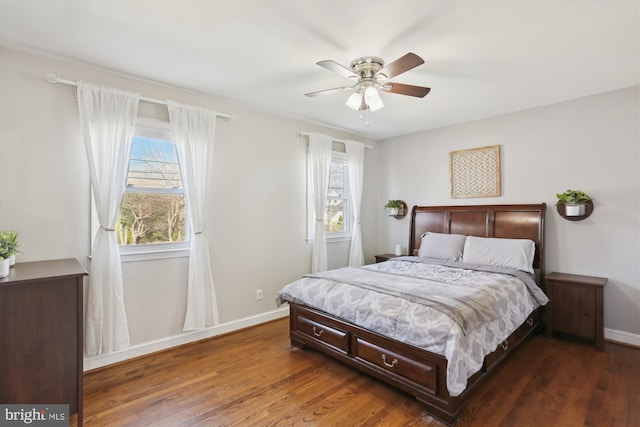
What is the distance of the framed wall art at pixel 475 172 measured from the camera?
398 cm

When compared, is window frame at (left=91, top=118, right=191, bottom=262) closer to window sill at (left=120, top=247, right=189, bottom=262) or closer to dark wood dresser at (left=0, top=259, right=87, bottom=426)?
window sill at (left=120, top=247, right=189, bottom=262)

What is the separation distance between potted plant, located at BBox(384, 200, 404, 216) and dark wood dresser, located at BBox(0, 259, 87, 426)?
3963 mm

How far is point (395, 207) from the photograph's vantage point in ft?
15.9

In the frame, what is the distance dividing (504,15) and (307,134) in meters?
2.58

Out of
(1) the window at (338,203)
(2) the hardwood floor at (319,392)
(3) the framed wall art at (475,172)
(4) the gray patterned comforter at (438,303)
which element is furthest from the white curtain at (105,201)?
(3) the framed wall art at (475,172)

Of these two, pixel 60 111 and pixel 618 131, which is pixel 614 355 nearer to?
pixel 618 131

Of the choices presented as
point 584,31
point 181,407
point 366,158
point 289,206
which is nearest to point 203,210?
point 289,206

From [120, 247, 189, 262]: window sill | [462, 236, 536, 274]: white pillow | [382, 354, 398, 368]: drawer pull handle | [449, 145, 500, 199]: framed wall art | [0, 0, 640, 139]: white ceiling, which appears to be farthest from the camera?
[449, 145, 500, 199]: framed wall art

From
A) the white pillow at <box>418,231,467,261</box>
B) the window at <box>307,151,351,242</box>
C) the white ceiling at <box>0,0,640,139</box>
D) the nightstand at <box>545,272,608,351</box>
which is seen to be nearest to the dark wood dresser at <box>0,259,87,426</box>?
the white ceiling at <box>0,0,640,139</box>

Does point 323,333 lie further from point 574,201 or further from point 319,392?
point 574,201

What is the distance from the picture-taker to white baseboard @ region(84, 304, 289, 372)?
263 cm

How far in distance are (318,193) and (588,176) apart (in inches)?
120

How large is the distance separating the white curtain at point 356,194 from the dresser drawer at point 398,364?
7.53 feet

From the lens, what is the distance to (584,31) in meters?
2.12
